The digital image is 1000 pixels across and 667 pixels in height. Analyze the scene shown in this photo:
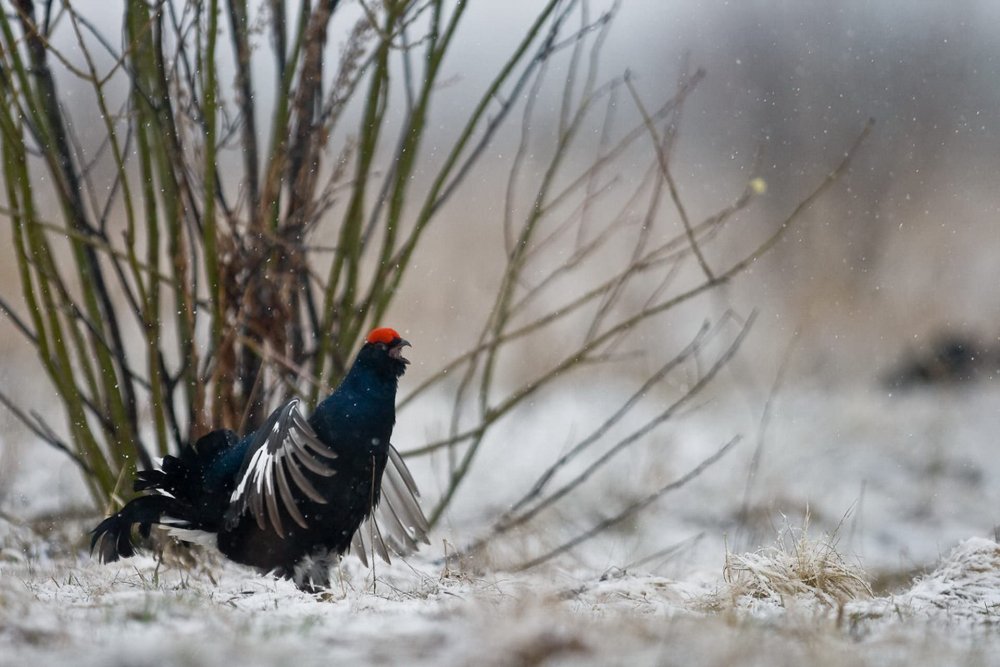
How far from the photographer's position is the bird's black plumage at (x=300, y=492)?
129 inches

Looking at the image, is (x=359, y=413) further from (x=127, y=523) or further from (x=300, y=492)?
(x=127, y=523)

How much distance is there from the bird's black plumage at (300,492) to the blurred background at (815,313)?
1.14 m

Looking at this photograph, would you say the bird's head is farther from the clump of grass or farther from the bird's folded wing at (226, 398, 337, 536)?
the clump of grass

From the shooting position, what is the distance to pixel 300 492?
3.29m

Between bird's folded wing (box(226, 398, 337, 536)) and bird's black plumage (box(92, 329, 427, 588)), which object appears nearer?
bird's folded wing (box(226, 398, 337, 536))

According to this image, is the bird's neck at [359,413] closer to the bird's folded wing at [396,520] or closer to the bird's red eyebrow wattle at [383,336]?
the bird's red eyebrow wattle at [383,336]

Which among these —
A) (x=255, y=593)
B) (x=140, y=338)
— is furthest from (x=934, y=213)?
(x=255, y=593)

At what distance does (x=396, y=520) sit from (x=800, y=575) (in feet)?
4.55

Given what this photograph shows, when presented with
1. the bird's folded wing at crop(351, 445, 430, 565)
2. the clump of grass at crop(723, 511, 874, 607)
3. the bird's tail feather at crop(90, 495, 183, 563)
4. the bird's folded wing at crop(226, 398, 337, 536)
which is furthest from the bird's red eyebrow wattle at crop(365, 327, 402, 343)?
the clump of grass at crop(723, 511, 874, 607)

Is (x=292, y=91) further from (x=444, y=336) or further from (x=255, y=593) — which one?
(x=444, y=336)

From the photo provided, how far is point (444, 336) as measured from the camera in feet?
30.3

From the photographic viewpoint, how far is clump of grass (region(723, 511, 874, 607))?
121 inches

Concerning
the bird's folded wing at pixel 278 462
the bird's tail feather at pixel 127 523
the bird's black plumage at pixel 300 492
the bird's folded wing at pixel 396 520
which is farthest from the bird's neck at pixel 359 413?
the bird's tail feather at pixel 127 523

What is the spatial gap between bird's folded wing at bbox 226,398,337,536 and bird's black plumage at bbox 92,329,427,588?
0.01 meters
